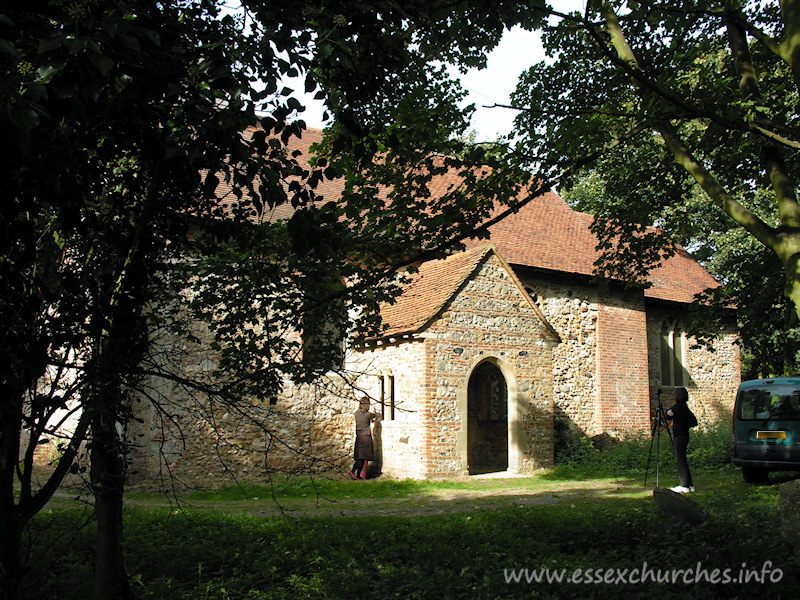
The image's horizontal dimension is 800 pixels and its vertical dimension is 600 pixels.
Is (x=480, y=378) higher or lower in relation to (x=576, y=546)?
higher

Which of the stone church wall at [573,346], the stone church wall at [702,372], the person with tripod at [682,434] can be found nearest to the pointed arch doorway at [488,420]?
the stone church wall at [573,346]

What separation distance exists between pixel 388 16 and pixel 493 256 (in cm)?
1065

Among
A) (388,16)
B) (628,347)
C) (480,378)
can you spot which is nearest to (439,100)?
(388,16)

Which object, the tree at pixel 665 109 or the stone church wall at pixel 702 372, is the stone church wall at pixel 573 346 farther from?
the tree at pixel 665 109

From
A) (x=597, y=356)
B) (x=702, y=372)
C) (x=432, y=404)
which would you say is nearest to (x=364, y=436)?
(x=432, y=404)

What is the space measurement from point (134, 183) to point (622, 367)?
56.0 ft

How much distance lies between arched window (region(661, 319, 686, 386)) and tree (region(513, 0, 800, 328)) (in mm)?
9488

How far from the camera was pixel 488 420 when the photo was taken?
17719 millimetres

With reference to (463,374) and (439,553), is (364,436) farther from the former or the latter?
(439,553)

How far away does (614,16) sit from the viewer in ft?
30.2

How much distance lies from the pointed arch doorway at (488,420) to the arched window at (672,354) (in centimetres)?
653

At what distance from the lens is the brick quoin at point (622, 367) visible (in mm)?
18375

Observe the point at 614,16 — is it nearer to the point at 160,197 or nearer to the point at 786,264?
the point at 786,264

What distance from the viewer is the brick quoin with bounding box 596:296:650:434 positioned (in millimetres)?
18375
